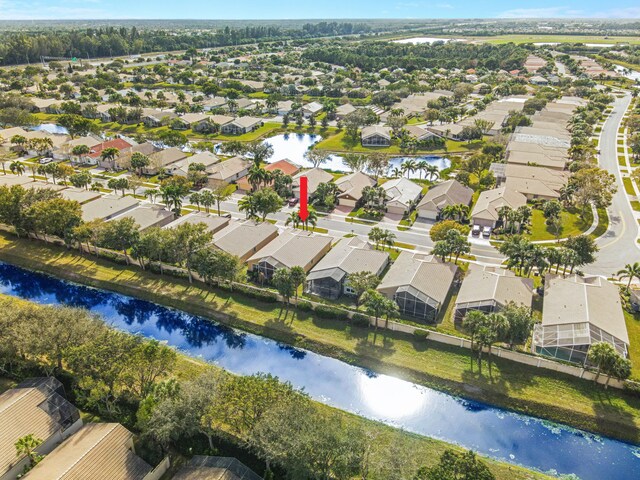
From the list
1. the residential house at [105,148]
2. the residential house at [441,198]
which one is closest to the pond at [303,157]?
the residential house at [441,198]

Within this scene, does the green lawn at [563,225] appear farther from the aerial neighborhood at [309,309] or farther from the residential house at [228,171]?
the residential house at [228,171]

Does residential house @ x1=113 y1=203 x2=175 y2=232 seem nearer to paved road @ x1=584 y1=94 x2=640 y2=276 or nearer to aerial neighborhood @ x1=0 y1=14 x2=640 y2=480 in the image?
aerial neighborhood @ x1=0 y1=14 x2=640 y2=480

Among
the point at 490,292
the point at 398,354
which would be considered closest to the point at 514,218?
the point at 490,292

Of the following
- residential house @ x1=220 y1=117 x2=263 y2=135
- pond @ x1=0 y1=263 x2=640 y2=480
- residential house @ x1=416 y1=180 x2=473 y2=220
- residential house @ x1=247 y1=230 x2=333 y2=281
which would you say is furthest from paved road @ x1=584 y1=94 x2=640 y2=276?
residential house @ x1=220 y1=117 x2=263 y2=135

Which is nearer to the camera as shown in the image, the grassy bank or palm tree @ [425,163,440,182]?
the grassy bank

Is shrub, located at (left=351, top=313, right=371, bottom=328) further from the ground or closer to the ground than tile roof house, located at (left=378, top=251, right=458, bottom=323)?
closer to the ground

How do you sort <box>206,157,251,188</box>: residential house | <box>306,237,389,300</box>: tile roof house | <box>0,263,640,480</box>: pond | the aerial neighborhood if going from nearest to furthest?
the aerial neighborhood, <box>0,263,640,480</box>: pond, <box>306,237,389,300</box>: tile roof house, <box>206,157,251,188</box>: residential house

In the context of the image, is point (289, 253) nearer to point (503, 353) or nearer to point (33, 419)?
point (503, 353)
